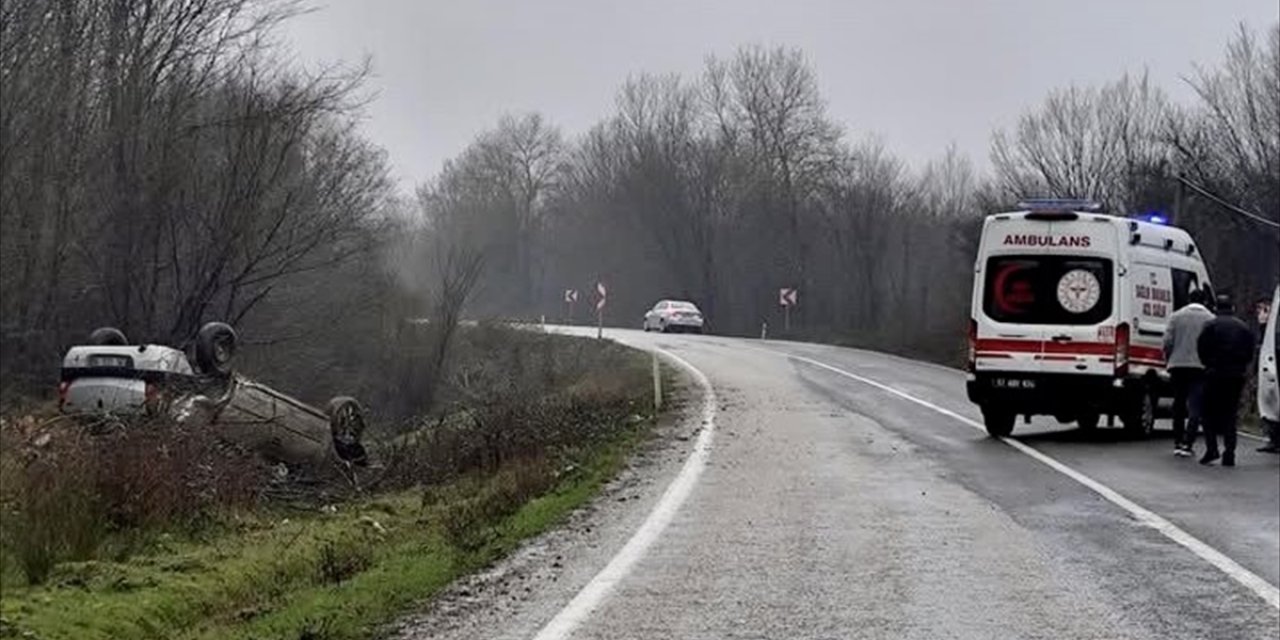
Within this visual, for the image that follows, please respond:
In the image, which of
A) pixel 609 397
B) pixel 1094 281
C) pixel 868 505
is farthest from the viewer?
pixel 609 397

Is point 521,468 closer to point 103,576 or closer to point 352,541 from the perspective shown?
point 352,541

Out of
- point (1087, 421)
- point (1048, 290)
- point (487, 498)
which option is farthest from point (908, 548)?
point (1087, 421)

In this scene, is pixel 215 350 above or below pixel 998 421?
above

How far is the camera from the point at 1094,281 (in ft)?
62.4

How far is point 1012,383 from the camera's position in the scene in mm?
19125

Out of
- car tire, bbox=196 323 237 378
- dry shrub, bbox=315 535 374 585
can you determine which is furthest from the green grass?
car tire, bbox=196 323 237 378

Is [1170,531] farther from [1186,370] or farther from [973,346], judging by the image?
[973,346]

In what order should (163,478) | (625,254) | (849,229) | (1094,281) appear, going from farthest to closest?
(625,254), (849,229), (1094,281), (163,478)

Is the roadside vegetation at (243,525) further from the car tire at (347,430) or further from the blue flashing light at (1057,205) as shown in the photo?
the blue flashing light at (1057,205)

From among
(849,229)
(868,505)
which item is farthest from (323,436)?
(849,229)

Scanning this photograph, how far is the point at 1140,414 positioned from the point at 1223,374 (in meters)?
2.52

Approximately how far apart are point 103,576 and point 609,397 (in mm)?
16899

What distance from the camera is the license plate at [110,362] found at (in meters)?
12.8

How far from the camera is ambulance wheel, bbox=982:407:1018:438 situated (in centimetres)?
1956
